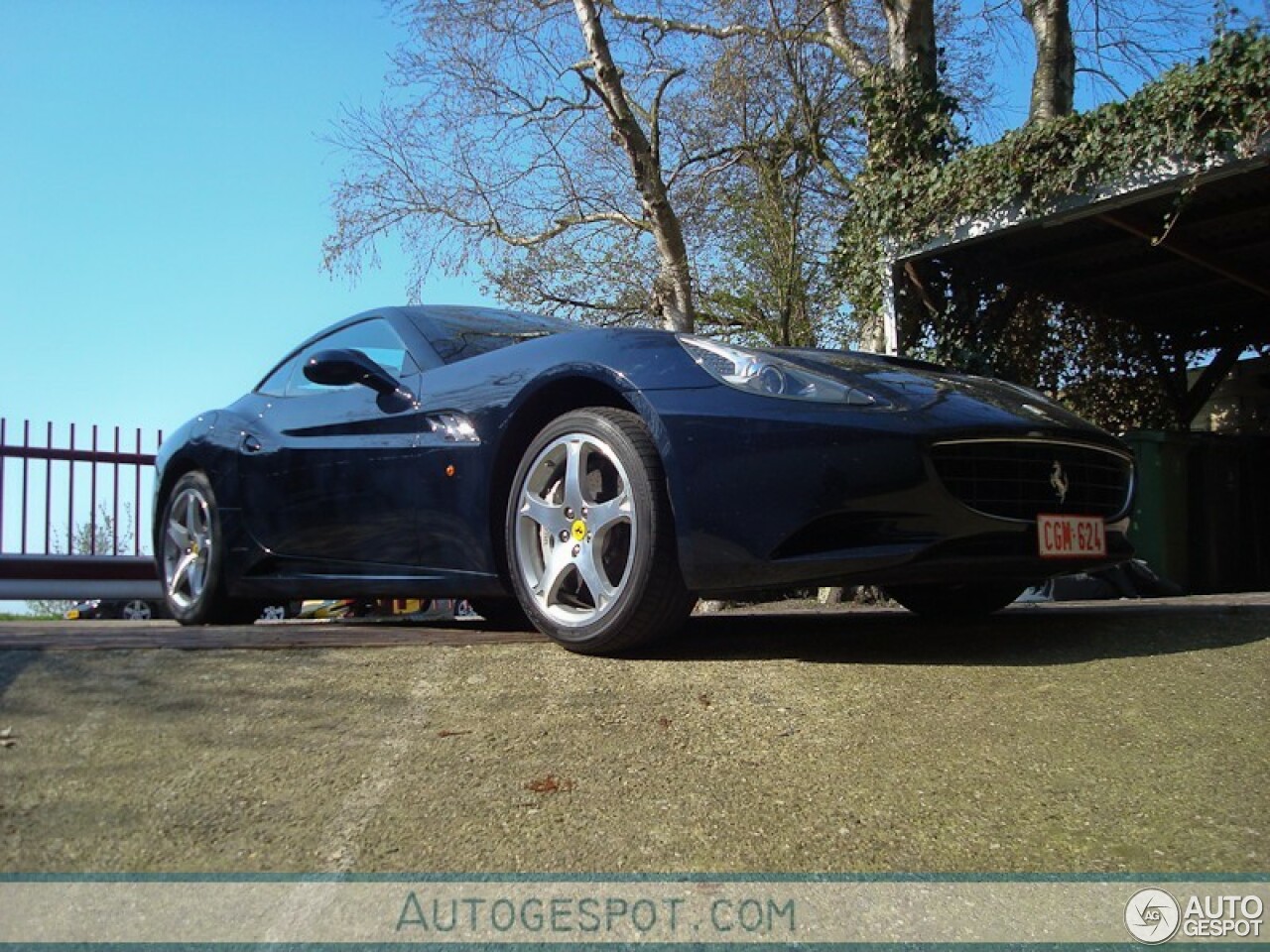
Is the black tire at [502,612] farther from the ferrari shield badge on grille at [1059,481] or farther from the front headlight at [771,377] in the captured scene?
the ferrari shield badge on grille at [1059,481]

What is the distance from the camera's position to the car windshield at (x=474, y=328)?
4078 millimetres

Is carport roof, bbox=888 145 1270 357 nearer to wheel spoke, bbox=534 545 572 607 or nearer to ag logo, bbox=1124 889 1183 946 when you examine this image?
wheel spoke, bbox=534 545 572 607

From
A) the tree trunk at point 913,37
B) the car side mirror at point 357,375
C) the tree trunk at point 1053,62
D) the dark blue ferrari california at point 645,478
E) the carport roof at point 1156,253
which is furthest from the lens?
the tree trunk at point 1053,62

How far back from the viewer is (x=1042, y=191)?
7.32 meters

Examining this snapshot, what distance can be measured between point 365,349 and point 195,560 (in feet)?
4.29

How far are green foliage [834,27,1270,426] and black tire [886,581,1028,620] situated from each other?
12.1 ft

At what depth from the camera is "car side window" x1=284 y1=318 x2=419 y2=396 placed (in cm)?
412

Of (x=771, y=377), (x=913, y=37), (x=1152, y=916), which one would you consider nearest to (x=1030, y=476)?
(x=771, y=377)

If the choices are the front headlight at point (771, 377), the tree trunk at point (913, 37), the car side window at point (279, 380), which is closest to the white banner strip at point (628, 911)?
the front headlight at point (771, 377)

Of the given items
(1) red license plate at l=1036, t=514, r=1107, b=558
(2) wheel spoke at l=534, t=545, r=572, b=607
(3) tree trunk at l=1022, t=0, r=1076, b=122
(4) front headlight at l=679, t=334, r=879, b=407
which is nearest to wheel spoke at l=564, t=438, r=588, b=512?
(2) wheel spoke at l=534, t=545, r=572, b=607

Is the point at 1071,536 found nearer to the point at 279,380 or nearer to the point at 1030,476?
the point at 1030,476

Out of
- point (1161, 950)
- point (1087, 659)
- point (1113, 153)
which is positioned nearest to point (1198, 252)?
point (1113, 153)

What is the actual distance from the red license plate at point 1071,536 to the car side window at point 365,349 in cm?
217

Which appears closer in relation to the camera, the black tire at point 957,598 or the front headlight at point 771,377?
the front headlight at point 771,377
